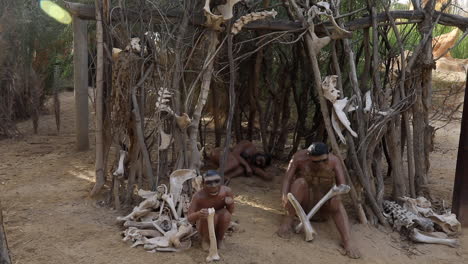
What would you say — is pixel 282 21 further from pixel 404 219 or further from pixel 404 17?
pixel 404 219

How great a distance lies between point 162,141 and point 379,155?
2334mm

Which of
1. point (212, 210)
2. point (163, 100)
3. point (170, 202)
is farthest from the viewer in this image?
point (163, 100)

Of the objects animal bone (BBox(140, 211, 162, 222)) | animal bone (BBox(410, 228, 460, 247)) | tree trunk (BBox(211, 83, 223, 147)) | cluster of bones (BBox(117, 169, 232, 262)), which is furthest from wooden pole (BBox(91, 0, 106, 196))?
animal bone (BBox(410, 228, 460, 247))

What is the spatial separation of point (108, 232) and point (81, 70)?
2.84 metres

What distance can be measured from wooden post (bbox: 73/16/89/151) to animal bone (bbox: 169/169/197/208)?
2.58 metres

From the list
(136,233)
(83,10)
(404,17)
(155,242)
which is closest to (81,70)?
(83,10)

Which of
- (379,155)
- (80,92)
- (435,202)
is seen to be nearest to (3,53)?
(80,92)

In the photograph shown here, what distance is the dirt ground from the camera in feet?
12.4

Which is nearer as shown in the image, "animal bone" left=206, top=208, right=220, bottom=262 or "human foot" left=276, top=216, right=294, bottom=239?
"animal bone" left=206, top=208, right=220, bottom=262

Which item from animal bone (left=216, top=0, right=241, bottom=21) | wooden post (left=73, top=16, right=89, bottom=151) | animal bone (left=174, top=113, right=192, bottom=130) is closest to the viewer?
animal bone (left=216, top=0, right=241, bottom=21)

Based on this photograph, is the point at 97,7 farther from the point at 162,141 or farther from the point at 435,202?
the point at 435,202

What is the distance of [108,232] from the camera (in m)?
4.14

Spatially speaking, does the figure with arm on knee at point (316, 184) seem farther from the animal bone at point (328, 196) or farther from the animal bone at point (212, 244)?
the animal bone at point (212, 244)

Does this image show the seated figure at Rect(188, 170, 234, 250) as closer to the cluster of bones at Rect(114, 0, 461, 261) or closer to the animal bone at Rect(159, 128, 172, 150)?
the cluster of bones at Rect(114, 0, 461, 261)
